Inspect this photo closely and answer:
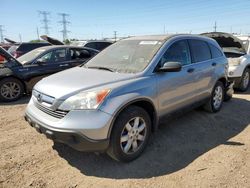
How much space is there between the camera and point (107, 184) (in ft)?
9.57

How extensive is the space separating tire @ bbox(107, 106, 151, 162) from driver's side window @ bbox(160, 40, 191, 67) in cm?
93

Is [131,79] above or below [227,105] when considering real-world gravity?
above

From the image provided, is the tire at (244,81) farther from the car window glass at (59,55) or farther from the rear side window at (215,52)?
the car window glass at (59,55)

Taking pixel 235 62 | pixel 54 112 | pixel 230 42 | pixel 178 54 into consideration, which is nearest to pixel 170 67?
pixel 178 54

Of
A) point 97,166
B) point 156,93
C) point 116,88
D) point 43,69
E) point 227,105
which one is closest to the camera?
point 116,88

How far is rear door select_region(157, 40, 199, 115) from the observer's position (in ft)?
12.2

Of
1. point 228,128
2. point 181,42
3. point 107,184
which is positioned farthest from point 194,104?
point 107,184

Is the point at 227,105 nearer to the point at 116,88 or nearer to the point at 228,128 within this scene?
the point at 228,128

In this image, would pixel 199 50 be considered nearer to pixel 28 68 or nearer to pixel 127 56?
pixel 127 56

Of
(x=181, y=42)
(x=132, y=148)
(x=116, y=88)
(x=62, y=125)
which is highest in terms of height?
(x=181, y=42)

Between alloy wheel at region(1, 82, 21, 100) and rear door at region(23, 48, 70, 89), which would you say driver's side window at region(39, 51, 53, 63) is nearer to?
rear door at region(23, 48, 70, 89)

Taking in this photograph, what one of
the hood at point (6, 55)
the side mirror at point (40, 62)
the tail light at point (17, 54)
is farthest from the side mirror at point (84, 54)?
the tail light at point (17, 54)

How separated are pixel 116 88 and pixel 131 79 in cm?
35

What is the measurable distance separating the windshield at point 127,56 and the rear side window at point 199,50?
0.99 m
